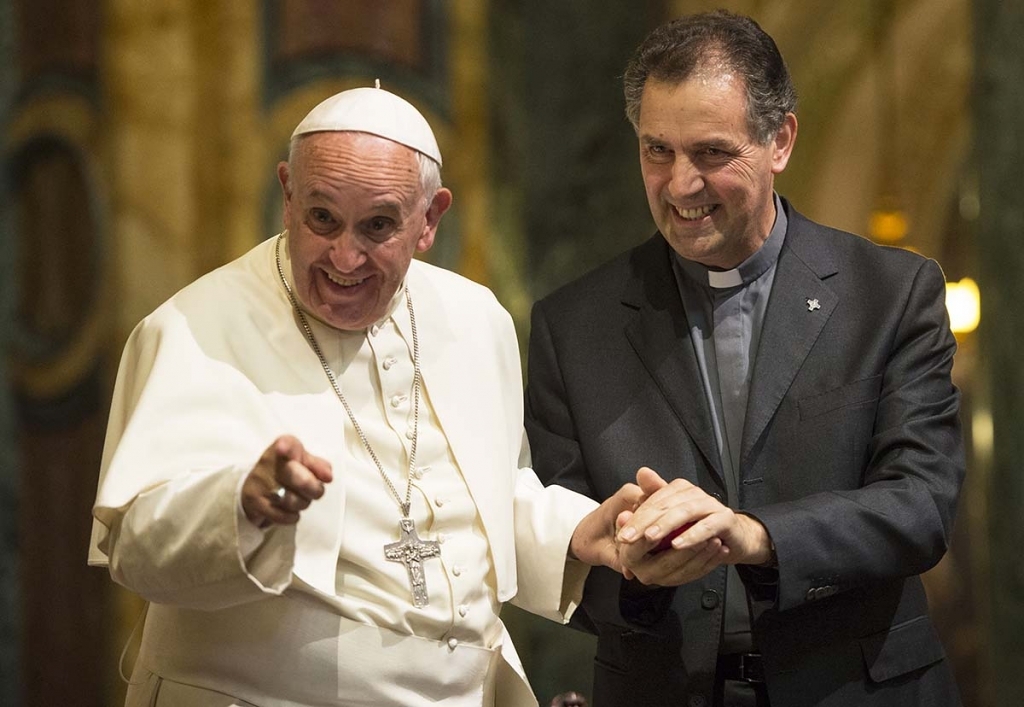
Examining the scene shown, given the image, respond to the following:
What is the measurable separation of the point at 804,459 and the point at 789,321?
0.32 m

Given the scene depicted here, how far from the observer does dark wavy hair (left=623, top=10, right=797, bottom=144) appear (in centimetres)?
354

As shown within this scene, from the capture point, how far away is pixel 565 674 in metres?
5.57

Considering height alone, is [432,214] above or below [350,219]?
above

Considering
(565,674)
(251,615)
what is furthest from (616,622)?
(565,674)

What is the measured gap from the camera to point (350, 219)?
2984 millimetres

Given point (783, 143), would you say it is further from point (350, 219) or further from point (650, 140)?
point (350, 219)

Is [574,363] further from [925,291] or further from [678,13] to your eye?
[678,13]

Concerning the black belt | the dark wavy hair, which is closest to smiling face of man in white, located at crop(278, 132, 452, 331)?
the dark wavy hair

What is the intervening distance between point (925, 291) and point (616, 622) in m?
1.01

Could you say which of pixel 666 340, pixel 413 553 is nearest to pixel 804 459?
pixel 666 340

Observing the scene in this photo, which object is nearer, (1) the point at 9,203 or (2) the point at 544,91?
(1) the point at 9,203

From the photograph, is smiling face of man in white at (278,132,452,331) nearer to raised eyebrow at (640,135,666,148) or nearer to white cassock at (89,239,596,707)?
white cassock at (89,239,596,707)

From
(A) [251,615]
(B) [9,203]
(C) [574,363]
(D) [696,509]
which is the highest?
(B) [9,203]

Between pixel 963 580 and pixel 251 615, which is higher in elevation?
pixel 963 580
